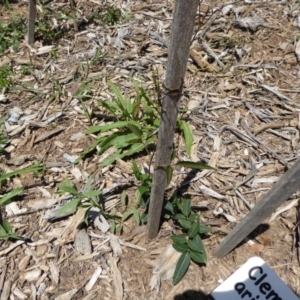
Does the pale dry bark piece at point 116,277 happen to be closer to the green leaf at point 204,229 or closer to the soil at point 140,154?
the soil at point 140,154

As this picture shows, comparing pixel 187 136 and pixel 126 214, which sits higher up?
pixel 187 136

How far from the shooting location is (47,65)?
280cm

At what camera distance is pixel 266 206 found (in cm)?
154

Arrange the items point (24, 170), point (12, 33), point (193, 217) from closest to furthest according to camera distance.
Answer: point (193, 217), point (24, 170), point (12, 33)

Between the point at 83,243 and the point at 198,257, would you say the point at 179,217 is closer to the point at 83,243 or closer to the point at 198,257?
the point at 198,257

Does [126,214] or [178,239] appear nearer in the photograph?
[178,239]

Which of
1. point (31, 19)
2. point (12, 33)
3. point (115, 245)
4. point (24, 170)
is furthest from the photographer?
point (12, 33)

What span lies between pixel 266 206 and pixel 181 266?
476mm

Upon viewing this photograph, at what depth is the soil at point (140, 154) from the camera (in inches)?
74.2

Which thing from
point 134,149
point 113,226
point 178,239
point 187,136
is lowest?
point 113,226

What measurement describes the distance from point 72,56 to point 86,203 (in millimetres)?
1209

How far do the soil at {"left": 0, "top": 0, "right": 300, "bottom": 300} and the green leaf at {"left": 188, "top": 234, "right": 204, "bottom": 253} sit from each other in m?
0.14

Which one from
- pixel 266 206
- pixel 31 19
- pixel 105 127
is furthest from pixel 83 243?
pixel 31 19

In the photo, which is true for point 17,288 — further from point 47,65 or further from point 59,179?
point 47,65
